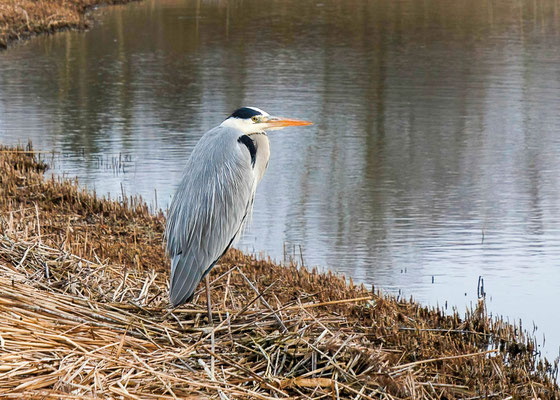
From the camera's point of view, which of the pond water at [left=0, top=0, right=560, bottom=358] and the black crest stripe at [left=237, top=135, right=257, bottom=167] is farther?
the pond water at [left=0, top=0, right=560, bottom=358]

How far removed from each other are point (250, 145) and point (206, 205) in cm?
46

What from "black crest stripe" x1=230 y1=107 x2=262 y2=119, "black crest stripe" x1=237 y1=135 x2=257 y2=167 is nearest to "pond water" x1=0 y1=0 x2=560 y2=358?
"black crest stripe" x1=237 y1=135 x2=257 y2=167

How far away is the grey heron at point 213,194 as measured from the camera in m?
4.84

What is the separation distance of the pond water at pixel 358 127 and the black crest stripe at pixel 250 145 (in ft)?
8.90

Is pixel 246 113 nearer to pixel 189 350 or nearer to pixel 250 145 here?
pixel 250 145

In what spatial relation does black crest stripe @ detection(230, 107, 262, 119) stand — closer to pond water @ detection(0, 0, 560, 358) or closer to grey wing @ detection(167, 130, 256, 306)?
grey wing @ detection(167, 130, 256, 306)

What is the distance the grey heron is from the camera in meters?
4.84

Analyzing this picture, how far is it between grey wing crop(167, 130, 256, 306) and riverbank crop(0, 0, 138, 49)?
2106 centimetres

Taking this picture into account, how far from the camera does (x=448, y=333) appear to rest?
6.05 metres

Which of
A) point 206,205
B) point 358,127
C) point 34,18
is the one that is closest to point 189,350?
point 206,205

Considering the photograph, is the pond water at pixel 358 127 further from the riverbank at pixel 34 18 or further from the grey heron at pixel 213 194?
the grey heron at pixel 213 194

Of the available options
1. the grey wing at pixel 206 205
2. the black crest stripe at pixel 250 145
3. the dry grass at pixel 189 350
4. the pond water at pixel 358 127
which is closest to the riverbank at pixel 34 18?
the pond water at pixel 358 127

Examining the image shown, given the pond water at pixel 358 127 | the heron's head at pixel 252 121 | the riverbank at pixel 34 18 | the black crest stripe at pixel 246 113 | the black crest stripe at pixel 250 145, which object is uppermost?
the riverbank at pixel 34 18

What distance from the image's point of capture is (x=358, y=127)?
15008mm
